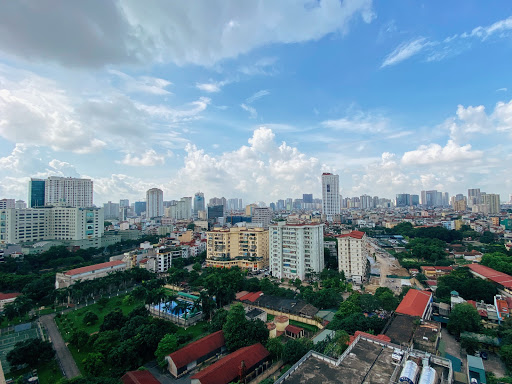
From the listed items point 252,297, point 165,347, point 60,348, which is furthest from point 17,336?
point 252,297

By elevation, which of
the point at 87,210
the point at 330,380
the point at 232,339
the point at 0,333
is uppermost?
the point at 87,210

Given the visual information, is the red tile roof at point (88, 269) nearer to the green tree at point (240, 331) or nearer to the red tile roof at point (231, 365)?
the green tree at point (240, 331)

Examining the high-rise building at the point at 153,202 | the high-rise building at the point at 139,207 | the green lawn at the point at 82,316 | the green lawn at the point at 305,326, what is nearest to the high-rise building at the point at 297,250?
the green lawn at the point at 305,326

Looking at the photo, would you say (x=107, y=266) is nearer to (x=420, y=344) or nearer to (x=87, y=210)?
(x=87, y=210)

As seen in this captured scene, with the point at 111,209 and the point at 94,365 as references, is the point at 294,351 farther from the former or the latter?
the point at 111,209

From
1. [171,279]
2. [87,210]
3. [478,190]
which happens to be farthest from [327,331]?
[478,190]

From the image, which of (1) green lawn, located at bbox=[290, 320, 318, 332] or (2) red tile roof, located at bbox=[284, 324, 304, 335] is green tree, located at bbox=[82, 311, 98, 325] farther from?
(1) green lawn, located at bbox=[290, 320, 318, 332]
